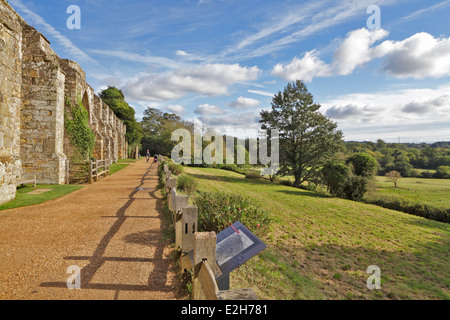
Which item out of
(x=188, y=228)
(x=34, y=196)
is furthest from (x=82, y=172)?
(x=188, y=228)

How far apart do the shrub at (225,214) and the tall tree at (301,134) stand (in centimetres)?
2079

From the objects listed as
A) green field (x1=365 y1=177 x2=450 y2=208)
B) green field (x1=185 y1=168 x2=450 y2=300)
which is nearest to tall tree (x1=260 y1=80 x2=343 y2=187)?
green field (x1=365 y1=177 x2=450 y2=208)

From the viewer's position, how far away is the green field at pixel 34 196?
832 cm

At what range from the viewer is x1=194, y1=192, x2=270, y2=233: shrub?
604 cm

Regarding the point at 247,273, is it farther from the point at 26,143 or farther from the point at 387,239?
the point at 26,143

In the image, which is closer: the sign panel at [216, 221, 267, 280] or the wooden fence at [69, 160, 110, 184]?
the sign panel at [216, 221, 267, 280]

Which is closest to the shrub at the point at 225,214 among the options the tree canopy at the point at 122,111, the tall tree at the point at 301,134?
the tall tree at the point at 301,134

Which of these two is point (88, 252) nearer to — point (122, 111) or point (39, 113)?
point (39, 113)

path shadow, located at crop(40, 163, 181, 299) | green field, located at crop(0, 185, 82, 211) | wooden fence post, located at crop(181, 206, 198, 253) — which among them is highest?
wooden fence post, located at crop(181, 206, 198, 253)

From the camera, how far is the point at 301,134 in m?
27.2

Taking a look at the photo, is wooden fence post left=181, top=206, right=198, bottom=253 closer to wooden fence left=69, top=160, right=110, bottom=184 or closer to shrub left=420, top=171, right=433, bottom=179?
wooden fence left=69, top=160, right=110, bottom=184

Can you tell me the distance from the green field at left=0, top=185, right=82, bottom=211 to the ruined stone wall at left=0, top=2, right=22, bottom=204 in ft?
1.20

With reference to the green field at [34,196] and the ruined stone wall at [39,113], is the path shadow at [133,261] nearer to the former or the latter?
the green field at [34,196]

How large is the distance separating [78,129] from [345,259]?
15556 mm
